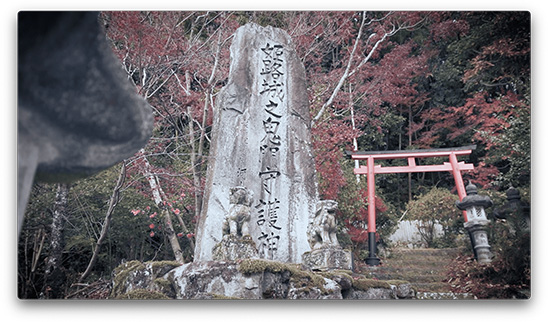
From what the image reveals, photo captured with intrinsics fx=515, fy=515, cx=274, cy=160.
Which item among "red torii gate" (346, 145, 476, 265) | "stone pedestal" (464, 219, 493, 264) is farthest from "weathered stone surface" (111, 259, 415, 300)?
"red torii gate" (346, 145, 476, 265)

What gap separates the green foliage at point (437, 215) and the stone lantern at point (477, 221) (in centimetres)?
29

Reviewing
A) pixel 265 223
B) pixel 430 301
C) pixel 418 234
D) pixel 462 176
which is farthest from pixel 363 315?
pixel 462 176

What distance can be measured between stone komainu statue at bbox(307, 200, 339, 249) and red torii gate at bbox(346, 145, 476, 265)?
46.9 inches

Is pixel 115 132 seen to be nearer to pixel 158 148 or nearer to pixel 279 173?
pixel 279 173

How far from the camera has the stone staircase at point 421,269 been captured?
4574 mm

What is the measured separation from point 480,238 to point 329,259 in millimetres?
1503

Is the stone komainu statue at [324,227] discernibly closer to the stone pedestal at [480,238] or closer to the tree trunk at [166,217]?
the stone pedestal at [480,238]

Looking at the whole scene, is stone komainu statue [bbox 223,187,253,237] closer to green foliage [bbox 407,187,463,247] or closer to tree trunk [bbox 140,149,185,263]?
tree trunk [bbox 140,149,185,263]

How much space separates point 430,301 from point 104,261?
10.1 feet

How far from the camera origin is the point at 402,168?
21.1 feet

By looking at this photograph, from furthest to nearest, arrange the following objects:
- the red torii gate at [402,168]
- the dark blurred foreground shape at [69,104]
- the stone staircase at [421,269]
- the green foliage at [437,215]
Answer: the red torii gate at [402,168] → the green foliage at [437,215] → the stone staircase at [421,269] → the dark blurred foreground shape at [69,104]

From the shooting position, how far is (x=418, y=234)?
6113mm

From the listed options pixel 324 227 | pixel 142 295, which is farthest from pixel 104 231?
pixel 324 227

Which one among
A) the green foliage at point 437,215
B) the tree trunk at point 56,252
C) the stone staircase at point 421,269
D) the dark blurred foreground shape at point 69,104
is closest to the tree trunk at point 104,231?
the tree trunk at point 56,252
